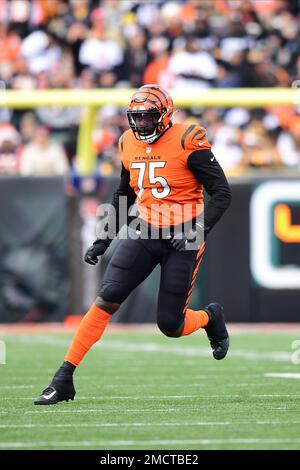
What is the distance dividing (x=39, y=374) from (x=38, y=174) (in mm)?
4846

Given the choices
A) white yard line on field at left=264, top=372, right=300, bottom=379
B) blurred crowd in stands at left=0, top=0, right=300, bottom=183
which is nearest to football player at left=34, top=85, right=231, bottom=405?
white yard line on field at left=264, top=372, right=300, bottom=379

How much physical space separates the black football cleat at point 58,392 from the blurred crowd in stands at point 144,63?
6560 mm

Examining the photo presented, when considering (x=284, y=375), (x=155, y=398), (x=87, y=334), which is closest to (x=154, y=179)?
(x=87, y=334)

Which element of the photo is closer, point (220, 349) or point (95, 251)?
point (95, 251)

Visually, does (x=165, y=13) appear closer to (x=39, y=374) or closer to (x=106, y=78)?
(x=106, y=78)

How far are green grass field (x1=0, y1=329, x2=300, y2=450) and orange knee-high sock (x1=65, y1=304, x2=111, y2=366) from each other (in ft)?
0.89

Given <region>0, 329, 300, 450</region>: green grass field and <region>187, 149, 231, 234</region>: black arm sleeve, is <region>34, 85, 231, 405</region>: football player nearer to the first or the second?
<region>187, 149, 231, 234</region>: black arm sleeve

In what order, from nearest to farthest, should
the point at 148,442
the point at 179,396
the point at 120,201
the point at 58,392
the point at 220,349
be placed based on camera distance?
the point at 148,442, the point at 58,392, the point at 179,396, the point at 120,201, the point at 220,349

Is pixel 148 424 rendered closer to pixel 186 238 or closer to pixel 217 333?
pixel 186 238

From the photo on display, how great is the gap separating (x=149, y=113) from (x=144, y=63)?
8182mm

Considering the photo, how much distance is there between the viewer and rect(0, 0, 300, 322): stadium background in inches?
489

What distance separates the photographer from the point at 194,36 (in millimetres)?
15062

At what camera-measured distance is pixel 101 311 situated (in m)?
6.55
